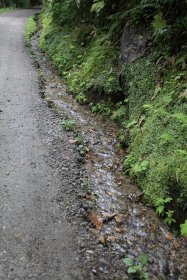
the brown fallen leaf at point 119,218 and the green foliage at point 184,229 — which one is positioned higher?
the green foliage at point 184,229

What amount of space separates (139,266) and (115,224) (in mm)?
1077

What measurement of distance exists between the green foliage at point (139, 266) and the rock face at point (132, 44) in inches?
241

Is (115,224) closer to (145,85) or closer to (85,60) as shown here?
(145,85)

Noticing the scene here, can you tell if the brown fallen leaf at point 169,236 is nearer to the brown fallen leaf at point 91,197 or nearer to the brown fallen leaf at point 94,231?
the brown fallen leaf at point 94,231

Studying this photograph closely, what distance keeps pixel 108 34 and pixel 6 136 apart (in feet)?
18.7

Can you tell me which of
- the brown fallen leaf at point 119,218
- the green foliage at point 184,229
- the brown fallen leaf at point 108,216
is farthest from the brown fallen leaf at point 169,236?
the brown fallen leaf at point 108,216

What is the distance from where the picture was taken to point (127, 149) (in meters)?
7.73

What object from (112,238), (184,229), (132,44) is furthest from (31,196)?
(132,44)

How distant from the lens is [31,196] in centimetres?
590

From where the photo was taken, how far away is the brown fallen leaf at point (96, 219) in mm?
5484

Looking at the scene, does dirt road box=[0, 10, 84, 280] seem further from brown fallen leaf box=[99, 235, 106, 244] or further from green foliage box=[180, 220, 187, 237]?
green foliage box=[180, 220, 187, 237]

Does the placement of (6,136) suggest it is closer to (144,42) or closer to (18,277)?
(18,277)

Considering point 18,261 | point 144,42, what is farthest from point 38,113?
point 18,261

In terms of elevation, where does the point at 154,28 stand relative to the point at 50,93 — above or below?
above
